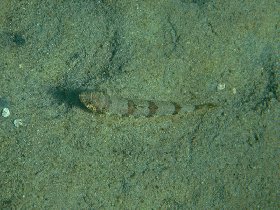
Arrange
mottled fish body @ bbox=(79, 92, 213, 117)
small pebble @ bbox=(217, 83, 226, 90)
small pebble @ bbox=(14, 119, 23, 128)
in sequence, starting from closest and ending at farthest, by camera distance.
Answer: mottled fish body @ bbox=(79, 92, 213, 117) → small pebble @ bbox=(14, 119, 23, 128) → small pebble @ bbox=(217, 83, 226, 90)

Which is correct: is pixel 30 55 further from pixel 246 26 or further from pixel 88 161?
pixel 246 26

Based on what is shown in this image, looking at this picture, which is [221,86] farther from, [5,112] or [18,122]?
[5,112]

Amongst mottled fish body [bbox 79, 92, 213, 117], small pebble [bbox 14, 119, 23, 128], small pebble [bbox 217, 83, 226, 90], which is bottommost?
small pebble [bbox 14, 119, 23, 128]

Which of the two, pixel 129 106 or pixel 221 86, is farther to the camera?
pixel 221 86

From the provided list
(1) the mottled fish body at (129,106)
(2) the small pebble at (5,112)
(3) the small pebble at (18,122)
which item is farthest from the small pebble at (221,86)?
(2) the small pebble at (5,112)

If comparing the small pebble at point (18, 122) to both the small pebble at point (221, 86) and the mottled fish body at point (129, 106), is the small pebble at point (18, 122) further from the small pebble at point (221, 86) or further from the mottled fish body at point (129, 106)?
the small pebble at point (221, 86)

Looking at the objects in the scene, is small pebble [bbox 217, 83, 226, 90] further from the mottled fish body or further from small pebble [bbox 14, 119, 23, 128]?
small pebble [bbox 14, 119, 23, 128]

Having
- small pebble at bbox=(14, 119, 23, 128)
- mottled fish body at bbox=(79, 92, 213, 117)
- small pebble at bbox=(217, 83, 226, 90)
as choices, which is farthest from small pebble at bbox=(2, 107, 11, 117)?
small pebble at bbox=(217, 83, 226, 90)

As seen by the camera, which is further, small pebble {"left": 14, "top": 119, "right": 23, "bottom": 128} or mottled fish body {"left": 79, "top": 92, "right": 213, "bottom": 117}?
small pebble {"left": 14, "top": 119, "right": 23, "bottom": 128}

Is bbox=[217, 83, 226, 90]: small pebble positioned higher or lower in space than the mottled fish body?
higher

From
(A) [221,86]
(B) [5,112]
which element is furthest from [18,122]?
(A) [221,86]

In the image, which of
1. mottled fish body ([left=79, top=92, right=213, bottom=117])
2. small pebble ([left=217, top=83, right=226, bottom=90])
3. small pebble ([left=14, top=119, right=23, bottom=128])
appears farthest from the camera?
small pebble ([left=217, top=83, right=226, bottom=90])

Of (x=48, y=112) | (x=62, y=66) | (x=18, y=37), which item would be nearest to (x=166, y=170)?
(x=48, y=112)
